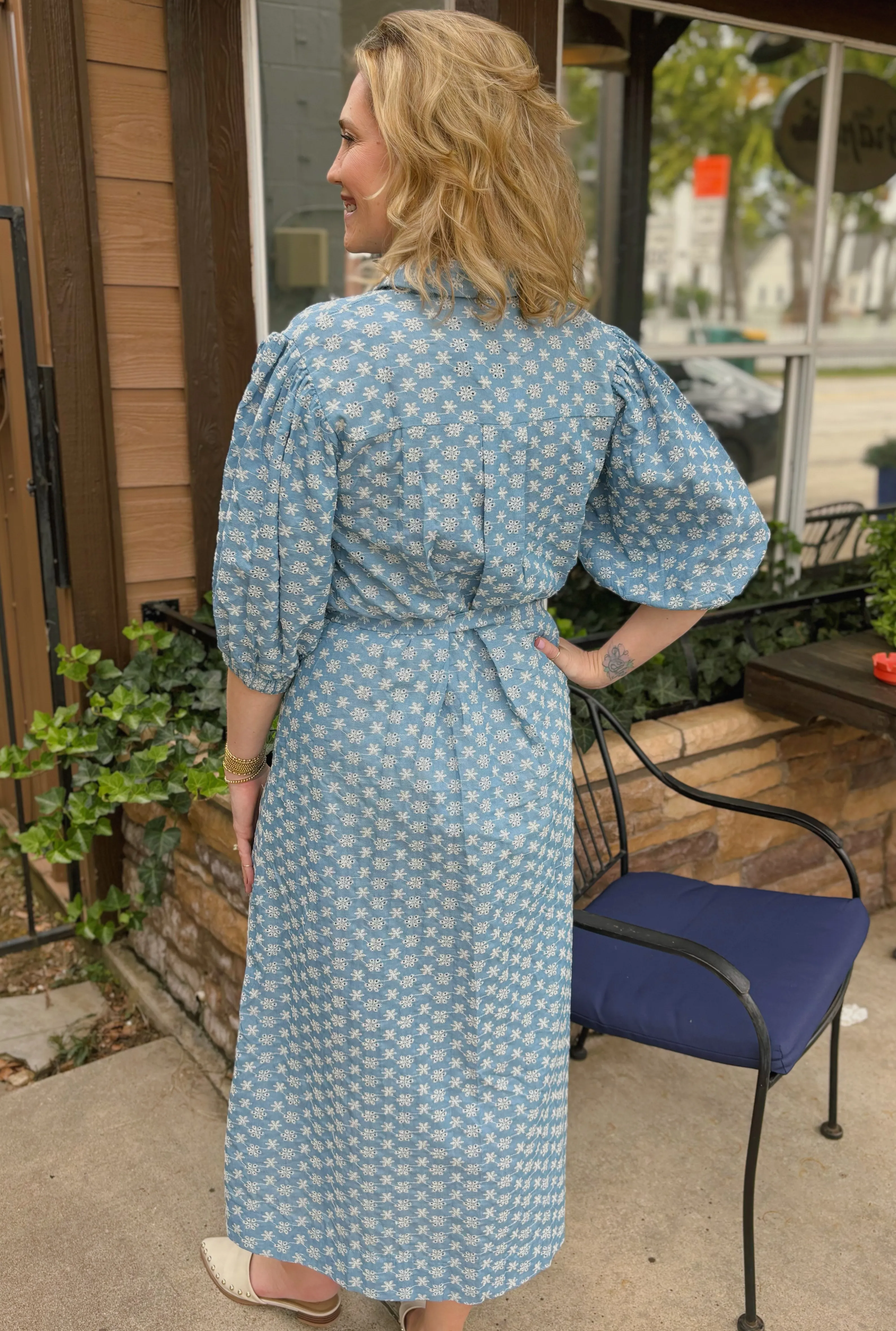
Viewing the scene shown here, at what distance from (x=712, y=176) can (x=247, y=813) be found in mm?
10449

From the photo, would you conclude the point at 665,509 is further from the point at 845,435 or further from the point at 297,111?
the point at 845,435

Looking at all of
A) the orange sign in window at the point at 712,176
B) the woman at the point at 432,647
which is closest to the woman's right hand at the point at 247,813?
the woman at the point at 432,647

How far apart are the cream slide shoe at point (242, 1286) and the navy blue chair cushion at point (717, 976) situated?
60 cm

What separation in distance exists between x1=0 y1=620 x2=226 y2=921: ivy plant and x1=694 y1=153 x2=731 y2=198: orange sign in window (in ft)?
30.4

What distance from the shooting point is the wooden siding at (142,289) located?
2.49 metres

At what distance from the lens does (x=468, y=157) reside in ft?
4.27

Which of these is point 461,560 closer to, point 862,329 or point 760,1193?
point 760,1193

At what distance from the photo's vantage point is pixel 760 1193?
2.21 meters

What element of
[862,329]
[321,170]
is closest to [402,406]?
[321,170]

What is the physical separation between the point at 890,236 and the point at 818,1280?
9.94 meters

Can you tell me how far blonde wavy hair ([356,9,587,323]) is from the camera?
1.29 m

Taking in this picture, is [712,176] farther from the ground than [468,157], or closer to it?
farther from the ground

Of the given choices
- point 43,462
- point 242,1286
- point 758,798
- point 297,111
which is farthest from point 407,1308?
point 297,111

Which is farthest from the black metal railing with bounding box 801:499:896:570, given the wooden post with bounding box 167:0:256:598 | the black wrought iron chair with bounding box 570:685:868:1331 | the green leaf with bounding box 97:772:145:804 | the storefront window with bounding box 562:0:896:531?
the green leaf with bounding box 97:772:145:804
